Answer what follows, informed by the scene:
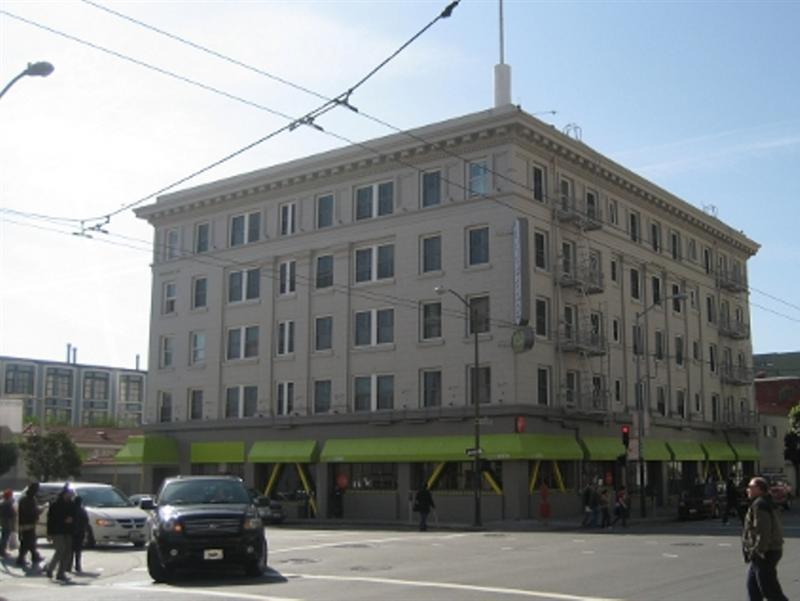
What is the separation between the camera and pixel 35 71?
17453mm

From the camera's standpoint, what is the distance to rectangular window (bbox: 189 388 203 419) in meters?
52.3

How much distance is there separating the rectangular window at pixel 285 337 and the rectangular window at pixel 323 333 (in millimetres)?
1499

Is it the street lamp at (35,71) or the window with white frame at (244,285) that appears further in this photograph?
A: the window with white frame at (244,285)

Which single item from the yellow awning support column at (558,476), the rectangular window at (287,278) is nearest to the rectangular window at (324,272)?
the rectangular window at (287,278)

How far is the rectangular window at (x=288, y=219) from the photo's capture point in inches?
1940

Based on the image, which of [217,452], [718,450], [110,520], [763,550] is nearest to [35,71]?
[110,520]

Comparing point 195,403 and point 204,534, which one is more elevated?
point 195,403

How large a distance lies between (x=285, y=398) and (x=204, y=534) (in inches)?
1252

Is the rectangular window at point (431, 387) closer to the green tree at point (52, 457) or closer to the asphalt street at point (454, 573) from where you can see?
the asphalt street at point (454, 573)

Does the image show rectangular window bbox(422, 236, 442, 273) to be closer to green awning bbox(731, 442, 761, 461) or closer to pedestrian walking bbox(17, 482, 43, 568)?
green awning bbox(731, 442, 761, 461)

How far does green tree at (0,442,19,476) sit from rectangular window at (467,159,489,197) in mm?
47323

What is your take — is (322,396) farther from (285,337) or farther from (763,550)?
(763,550)

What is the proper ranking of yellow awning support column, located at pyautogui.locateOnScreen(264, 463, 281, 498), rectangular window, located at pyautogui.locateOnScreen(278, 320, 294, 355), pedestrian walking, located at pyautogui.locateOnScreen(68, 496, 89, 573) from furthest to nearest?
rectangular window, located at pyautogui.locateOnScreen(278, 320, 294, 355) < yellow awning support column, located at pyautogui.locateOnScreen(264, 463, 281, 498) < pedestrian walking, located at pyautogui.locateOnScreen(68, 496, 89, 573)

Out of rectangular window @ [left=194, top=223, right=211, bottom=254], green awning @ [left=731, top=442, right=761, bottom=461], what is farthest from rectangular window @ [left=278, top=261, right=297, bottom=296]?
green awning @ [left=731, top=442, right=761, bottom=461]
